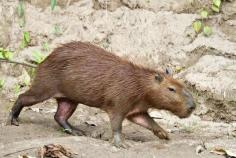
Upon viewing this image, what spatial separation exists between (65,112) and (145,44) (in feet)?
7.32

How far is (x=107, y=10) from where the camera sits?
34.7 feet

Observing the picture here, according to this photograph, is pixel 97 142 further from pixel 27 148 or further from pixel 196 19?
pixel 196 19

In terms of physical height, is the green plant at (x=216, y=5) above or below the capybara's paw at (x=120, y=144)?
above

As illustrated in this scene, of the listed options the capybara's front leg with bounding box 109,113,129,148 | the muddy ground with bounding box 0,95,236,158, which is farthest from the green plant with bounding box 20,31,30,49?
the capybara's front leg with bounding box 109,113,129,148

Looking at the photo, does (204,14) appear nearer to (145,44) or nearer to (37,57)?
(145,44)

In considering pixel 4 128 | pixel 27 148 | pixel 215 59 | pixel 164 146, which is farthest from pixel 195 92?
pixel 27 148

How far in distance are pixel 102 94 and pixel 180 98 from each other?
0.91m

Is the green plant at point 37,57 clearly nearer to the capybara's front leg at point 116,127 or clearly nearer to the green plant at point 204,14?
the green plant at point 204,14

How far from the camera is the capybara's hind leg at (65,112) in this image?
28.1 ft

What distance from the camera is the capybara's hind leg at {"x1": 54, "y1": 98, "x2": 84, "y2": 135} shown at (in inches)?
337

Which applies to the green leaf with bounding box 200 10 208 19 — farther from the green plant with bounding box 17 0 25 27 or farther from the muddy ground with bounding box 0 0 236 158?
the green plant with bounding box 17 0 25 27

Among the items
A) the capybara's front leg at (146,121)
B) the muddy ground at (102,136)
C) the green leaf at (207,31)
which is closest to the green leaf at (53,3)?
the muddy ground at (102,136)

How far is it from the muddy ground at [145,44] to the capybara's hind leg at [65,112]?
21 centimetres

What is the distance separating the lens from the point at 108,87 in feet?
26.3
